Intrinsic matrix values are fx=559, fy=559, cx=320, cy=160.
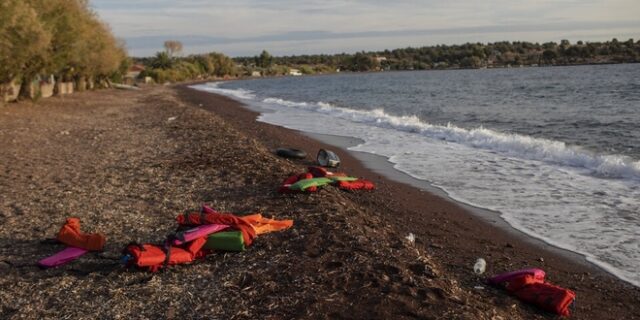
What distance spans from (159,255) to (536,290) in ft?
13.1

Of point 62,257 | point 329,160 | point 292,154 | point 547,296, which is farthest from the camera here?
point 292,154

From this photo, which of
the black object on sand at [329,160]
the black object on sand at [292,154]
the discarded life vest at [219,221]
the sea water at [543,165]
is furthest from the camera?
the black object on sand at [292,154]

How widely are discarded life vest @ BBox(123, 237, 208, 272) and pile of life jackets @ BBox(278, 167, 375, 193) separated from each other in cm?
328

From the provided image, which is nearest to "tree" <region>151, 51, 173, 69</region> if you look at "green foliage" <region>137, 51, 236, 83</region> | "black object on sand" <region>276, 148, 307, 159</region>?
"green foliage" <region>137, 51, 236, 83</region>

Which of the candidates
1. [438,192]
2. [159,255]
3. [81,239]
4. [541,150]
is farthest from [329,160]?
[159,255]

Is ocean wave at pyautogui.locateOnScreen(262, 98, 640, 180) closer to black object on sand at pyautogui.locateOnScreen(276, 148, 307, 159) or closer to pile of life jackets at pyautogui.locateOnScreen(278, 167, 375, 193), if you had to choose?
pile of life jackets at pyautogui.locateOnScreen(278, 167, 375, 193)

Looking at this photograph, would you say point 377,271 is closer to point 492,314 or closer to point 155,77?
point 492,314

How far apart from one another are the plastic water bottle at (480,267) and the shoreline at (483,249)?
0.10 meters

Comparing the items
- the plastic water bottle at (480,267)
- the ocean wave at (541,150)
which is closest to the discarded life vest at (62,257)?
the plastic water bottle at (480,267)

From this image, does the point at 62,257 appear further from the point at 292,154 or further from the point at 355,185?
the point at 292,154

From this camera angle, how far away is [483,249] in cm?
744

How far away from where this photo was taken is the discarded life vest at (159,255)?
6.10 meters

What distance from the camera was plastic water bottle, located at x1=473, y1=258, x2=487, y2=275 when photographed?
21.1 ft

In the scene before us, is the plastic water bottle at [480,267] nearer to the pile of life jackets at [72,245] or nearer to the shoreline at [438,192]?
the shoreline at [438,192]
